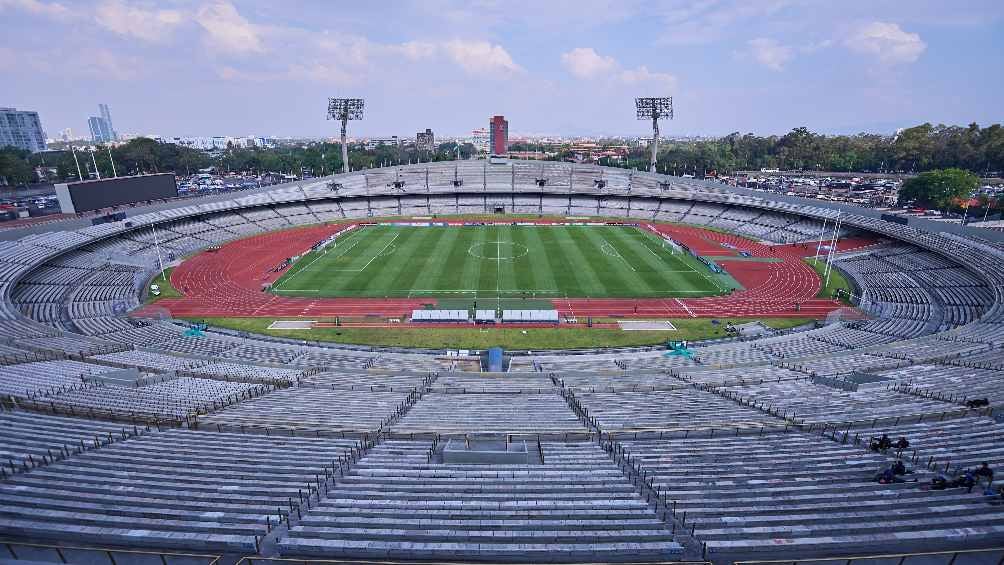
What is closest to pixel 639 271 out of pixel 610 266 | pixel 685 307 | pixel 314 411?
pixel 610 266

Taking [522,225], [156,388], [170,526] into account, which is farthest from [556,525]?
[522,225]

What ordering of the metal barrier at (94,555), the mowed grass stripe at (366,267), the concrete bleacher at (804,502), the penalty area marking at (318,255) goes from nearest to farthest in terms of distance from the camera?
1. the metal barrier at (94,555)
2. the concrete bleacher at (804,502)
3. the mowed grass stripe at (366,267)
4. the penalty area marking at (318,255)

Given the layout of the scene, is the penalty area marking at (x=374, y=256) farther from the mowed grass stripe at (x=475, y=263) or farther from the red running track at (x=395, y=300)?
the mowed grass stripe at (x=475, y=263)

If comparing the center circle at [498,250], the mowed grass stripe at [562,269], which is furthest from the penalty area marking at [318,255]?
the mowed grass stripe at [562,269]

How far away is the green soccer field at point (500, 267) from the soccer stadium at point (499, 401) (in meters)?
0.53

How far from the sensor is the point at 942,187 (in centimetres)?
6994

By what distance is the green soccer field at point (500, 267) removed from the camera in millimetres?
42250

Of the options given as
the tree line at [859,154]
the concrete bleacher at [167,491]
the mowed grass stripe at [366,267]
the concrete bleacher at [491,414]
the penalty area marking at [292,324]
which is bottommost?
the penalty area marking at [292,324]

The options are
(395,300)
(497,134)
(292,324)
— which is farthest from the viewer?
(497,134)

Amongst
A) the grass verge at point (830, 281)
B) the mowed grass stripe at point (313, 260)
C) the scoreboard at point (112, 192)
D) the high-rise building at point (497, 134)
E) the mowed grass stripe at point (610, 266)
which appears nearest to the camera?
the grass verge at point (830, 281)

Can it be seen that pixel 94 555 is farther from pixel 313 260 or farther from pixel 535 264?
pixel 313 260

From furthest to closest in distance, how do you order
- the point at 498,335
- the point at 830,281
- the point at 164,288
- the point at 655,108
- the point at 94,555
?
the point at 655,108
the point at 830,281
the point at 164,288
the point at 498,335
the point at 94,555

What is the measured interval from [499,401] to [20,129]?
263917 millimetres

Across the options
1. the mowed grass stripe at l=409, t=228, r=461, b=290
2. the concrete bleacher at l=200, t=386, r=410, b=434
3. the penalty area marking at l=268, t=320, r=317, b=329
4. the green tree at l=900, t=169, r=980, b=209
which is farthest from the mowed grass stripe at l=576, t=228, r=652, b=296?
the green tree at l=900, t=169, r=980, b=209
